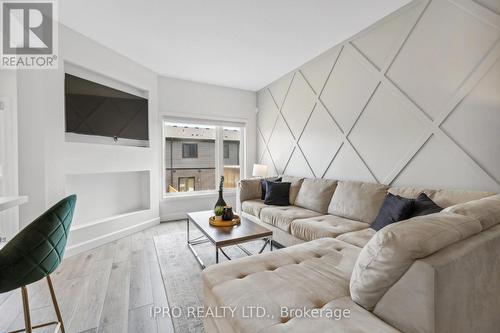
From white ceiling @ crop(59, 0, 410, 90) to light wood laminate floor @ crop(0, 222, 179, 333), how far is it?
2.64 meters

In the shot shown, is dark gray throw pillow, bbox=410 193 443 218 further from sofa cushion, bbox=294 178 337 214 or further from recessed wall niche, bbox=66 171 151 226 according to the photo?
recessed wall niche, bbox=66 171 151 226

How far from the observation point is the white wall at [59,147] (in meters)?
2.33

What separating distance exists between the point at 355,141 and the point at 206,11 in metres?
2.26

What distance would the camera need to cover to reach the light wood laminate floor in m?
1.46

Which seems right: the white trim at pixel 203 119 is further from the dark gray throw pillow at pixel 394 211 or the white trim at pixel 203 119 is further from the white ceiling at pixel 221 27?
the dark gray throw pillow at pixel 394 211

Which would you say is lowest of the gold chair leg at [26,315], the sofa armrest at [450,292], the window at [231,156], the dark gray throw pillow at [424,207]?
the gold chair leg at [26,315]

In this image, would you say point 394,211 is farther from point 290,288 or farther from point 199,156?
point 199,156

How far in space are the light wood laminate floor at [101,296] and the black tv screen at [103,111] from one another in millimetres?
1612

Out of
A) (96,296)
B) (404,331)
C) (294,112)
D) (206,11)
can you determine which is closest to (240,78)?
(294,112)

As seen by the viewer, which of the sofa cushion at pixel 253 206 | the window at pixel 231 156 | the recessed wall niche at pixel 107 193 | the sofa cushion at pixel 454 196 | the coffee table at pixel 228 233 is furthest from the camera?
the window at pixel 231 156

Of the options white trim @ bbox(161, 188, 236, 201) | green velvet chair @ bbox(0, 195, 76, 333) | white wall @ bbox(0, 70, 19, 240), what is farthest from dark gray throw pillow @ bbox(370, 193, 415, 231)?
white wall @ bbox(0, 70, 19, 240)

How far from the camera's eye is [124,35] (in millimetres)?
2676

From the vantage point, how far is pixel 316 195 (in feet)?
9.29

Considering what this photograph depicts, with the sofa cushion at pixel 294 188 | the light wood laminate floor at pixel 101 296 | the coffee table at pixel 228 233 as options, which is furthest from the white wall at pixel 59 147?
the sofa cushion at pixel 294 188
